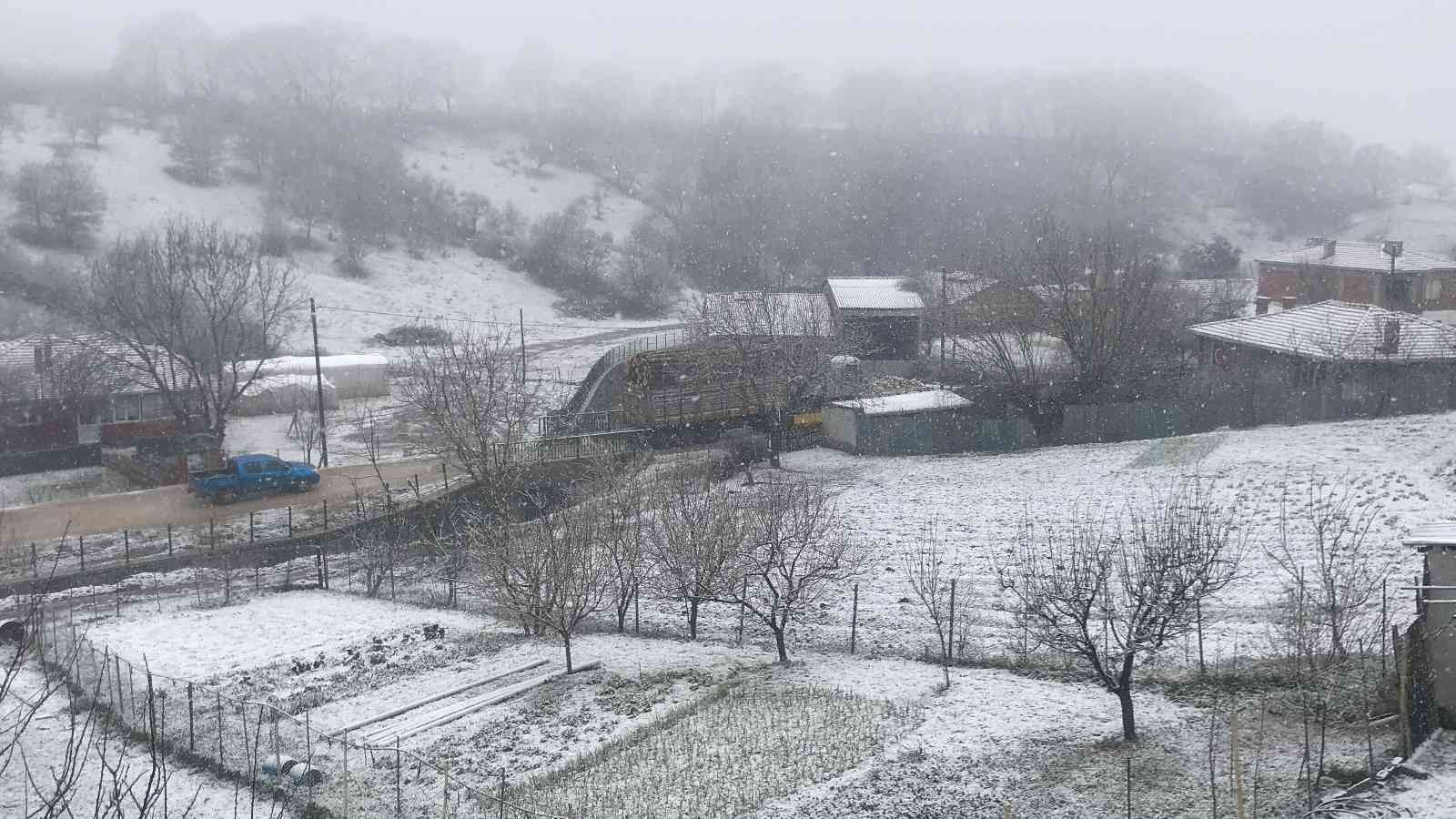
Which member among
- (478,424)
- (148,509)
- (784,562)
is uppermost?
(478,424)

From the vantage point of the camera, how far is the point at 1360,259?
153 feet

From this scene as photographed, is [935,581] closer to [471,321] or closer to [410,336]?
[410,336]

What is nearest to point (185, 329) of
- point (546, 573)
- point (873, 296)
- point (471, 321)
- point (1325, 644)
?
point (471, 321)

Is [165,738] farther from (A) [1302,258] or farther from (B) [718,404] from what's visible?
(A) [1302,258]

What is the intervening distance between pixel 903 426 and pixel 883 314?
12.8 meters

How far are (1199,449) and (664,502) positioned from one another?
49.5 feet

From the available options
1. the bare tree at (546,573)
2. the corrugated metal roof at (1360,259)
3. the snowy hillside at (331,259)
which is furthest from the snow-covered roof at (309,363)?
the corrugated metal roof at (1360,259)

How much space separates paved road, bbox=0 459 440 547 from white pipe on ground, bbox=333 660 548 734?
12.5 meters

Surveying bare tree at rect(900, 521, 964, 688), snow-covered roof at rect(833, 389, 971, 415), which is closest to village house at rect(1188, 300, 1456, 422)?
snow-covered roof at rect(833, 389, 971, 415)

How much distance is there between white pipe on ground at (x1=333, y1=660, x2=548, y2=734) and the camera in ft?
47.3

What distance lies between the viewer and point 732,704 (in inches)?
568

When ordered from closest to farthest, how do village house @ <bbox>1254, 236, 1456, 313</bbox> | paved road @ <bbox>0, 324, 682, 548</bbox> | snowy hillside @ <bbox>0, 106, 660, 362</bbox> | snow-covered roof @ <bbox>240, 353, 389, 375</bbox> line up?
paved road @ <bbox>0, 324, 682, 548</bbox>, snow-covered roof @ <bbox>240, 353, 389, 375</bbox>, village house @ <bbox>1254, 236, 1456, 313</bbox>, snowy hillside @ <bbox>0, 106, 660, 362</bbox>

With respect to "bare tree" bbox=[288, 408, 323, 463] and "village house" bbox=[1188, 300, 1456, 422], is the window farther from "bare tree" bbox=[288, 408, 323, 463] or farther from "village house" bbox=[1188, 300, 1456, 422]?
"village house" bbox=[1188, 300, 1456, 422]

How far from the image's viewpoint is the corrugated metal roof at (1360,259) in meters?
44.9
